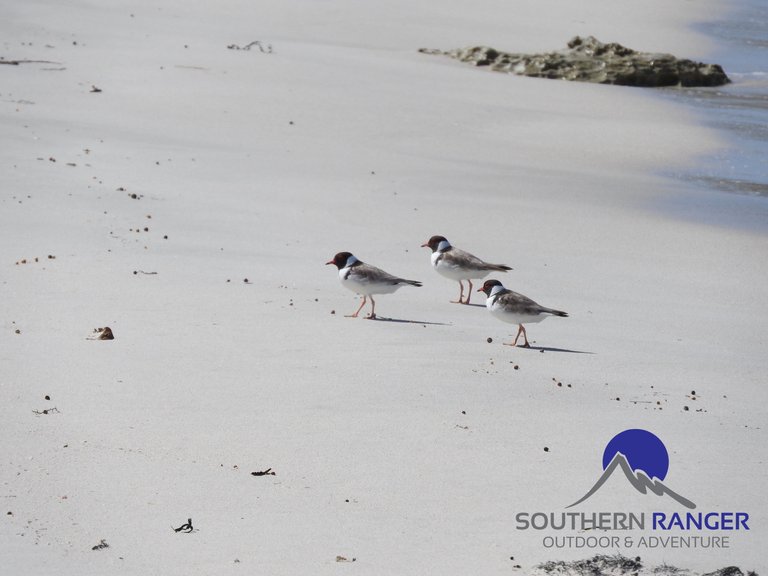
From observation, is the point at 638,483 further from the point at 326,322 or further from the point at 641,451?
the point at 326,322

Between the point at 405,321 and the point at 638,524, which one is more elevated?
the point at 638,524

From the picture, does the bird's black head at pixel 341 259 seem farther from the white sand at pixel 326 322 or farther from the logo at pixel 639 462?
the logo at pixel 639 462

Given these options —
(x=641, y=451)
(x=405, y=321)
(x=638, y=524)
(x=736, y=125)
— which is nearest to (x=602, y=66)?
(x=736, y=125)

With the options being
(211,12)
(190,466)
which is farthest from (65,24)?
(190,466)

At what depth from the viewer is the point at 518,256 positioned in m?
11.3

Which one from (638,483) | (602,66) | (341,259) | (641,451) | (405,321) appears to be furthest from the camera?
(602,66)

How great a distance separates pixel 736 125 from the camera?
788 inches

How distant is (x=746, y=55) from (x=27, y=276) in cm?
2420

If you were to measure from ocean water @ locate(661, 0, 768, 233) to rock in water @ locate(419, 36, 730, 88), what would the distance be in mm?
441

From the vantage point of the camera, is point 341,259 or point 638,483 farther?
point 341,259

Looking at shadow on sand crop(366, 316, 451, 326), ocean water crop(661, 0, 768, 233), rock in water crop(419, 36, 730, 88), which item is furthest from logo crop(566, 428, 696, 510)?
rock in water crop(419, 36, 730, 88)

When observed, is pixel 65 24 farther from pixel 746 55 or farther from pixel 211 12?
pixel 746 55

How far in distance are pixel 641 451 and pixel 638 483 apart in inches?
18.7

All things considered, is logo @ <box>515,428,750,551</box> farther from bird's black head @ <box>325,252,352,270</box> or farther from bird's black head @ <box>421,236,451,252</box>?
bird's black head @ <box>421,236,451,252</box>
